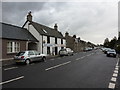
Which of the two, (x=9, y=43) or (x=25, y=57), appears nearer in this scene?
(x=25, y=57)

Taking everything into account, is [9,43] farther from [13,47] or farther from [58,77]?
[58,77]

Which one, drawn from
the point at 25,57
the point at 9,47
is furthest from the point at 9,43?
the point at 25,57

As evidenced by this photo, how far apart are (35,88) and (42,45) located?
27.8m

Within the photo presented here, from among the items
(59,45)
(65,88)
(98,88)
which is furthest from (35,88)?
(59,45)

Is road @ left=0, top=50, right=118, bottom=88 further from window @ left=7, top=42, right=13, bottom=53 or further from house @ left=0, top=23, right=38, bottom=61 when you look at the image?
window @ left=7, top=42, right=13, bottom=53

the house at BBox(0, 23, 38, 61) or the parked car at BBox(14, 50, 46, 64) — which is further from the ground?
the house at BBox(0, 23, 38, 61)

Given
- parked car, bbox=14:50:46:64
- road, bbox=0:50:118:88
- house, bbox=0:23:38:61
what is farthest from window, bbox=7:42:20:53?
road, bbox=0:50:118:88

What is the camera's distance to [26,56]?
17.4 m

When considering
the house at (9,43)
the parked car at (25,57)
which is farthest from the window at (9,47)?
the parked car at (25,57)

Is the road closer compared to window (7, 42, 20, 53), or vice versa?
the road

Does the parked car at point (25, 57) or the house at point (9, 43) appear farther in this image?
the house at point (9, 43)

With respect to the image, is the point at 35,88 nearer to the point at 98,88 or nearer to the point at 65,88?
the point at 65,88

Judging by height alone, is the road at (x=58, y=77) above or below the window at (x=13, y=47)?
below

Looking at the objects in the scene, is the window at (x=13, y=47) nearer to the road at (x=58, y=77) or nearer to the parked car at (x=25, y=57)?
the parked car at (x=25, y=57)
